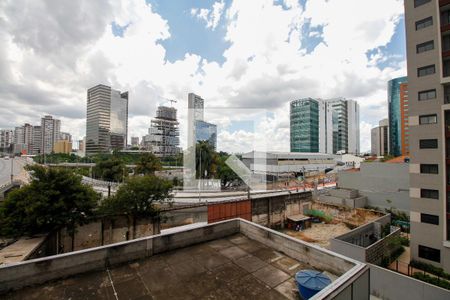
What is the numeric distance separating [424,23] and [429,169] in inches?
451

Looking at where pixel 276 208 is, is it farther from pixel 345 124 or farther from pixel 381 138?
pixel 381 138

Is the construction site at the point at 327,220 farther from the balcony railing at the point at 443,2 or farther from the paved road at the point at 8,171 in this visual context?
the paved road at the point at 8,171

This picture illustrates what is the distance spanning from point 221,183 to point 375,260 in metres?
28.6

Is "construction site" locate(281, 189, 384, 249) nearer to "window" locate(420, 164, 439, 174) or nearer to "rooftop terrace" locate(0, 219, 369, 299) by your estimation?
"window" locate(420, 164, 439, 174)

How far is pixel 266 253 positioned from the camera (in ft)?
25.3

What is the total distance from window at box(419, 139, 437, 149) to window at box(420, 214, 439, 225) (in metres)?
5.27

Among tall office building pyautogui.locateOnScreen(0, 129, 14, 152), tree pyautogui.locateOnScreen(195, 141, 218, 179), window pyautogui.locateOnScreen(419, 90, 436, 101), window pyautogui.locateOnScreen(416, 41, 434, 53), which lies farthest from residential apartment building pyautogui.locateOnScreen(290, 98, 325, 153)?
tall office building pyautogui.locateOnScreen(0, 129, 14, 152)

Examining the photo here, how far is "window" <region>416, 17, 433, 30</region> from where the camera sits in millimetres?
16062

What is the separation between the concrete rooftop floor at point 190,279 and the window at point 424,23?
2099 cm

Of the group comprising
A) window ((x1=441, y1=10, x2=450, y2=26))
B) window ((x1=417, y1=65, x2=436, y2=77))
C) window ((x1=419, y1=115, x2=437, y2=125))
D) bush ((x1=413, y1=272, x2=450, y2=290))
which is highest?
window ((x1=441, y1=10, x2=450, y2=26))

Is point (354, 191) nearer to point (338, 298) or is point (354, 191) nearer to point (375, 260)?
point (375, 260)

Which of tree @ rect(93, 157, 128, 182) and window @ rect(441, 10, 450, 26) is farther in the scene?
tree @ rect(93, 157, 128, 182)

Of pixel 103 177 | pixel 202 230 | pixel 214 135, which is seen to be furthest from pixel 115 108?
pixel 202 230

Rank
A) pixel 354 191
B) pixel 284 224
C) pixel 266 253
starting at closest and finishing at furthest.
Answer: pixel 266 253
pixel 284 224
pixel 354 191
